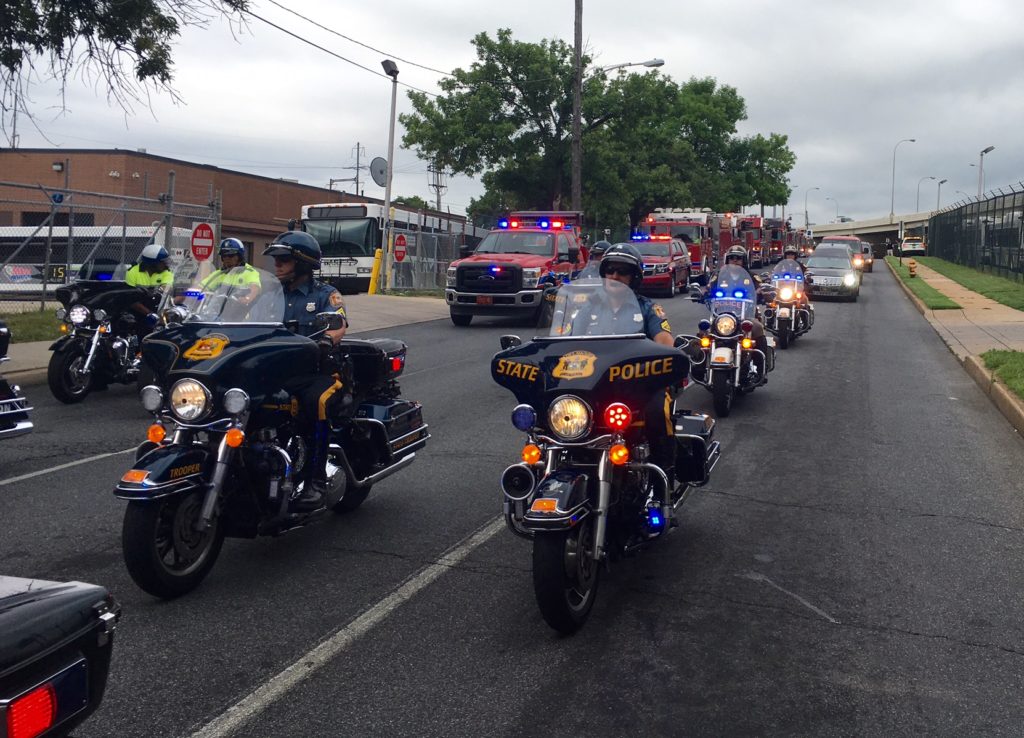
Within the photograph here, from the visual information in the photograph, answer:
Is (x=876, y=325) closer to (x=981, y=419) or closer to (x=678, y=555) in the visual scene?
(x=981, y=419)

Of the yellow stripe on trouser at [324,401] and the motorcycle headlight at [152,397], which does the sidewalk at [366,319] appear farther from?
the motorcycle headlight at [152,397]

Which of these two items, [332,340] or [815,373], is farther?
[815,373]

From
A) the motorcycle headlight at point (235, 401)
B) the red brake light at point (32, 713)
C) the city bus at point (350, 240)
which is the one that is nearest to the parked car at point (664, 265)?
the city bus at point (350, 240)

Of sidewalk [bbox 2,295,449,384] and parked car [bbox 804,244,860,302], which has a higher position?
parked car [bbox 804,244,860,302]

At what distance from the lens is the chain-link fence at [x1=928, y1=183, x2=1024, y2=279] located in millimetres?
35281

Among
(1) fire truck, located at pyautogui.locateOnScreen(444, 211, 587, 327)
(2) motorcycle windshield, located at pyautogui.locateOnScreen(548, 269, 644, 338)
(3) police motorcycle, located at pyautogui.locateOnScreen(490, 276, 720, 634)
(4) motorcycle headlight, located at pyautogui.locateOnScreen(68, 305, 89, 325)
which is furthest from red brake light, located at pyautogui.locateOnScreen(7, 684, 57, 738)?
(1) fire truck, located at pyautogui.locateOnScreen(444, 211, 587, 327)

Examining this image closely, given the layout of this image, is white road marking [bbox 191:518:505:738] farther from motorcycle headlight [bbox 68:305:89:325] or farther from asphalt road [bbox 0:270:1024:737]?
motorcycle headlight [bbox 68:305:89:325]

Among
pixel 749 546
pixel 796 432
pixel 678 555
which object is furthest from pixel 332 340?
pixel 796 432

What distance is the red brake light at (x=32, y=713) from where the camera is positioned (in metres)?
2.20

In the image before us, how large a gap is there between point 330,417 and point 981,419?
803 cm

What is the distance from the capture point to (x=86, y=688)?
8.17 ft

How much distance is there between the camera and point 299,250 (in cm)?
678

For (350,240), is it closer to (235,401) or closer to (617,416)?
(235,401)

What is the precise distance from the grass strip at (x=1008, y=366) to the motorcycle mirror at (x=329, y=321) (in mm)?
8596
